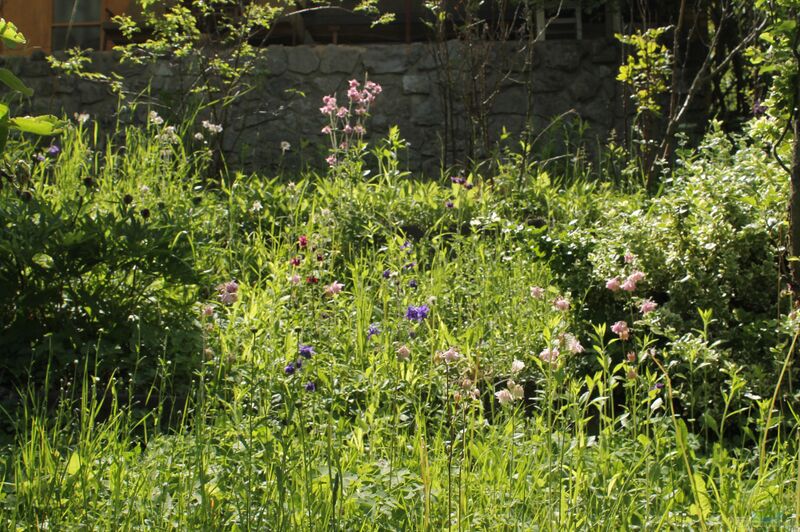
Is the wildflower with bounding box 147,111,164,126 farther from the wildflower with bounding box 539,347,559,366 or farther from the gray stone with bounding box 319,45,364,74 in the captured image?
the wildflower with bounding box 539,347,559,366

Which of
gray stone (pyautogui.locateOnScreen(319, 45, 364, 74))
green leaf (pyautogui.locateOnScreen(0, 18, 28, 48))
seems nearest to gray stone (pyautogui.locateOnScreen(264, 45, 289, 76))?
gray stone (pyautogui.locateOnScreen(319, 45, 364, 74))

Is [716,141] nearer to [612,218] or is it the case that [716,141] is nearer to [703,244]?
[612,218]

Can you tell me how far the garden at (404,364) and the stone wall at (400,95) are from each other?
267 centimetres

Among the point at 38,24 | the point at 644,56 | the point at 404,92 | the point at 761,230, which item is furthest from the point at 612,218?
the point at 38,24

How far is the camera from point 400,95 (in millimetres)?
7977

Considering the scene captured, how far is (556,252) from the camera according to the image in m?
3.70

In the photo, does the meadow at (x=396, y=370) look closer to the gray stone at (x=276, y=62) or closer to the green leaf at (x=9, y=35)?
the green leaf at (x=9, y=35)

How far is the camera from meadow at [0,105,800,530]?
7.16ft

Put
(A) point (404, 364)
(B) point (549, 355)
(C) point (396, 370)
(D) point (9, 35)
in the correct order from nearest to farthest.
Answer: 1. (D) point (9, 35)
2. (B) point (549, 355)
3. (C) point (396, 370)
4. (A) point (404, 364)

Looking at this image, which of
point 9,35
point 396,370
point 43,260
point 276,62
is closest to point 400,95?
point 276,62

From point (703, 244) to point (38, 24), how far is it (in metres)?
8.72

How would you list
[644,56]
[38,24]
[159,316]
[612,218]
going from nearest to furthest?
[159,316], [612,218], [644,56], [38,24]

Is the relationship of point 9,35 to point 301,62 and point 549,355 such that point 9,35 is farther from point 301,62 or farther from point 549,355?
point 301,62

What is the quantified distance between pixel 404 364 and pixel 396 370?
19 cm
